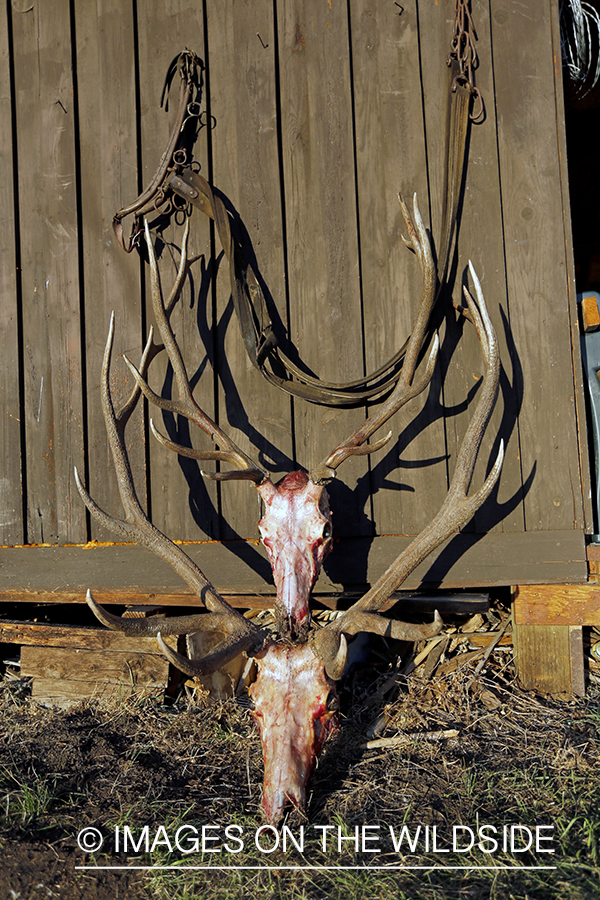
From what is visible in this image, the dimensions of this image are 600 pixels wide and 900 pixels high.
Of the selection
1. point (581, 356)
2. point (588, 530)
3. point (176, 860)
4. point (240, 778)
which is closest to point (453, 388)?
point (581, 356)

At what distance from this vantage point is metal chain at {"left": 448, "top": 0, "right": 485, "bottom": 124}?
3.45 m

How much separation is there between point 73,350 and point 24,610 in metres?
1.86

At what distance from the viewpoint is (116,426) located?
310 centimetres

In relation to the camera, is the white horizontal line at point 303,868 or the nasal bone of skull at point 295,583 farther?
the nasal bone of skull at point 295,583

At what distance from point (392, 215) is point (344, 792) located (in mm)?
2853

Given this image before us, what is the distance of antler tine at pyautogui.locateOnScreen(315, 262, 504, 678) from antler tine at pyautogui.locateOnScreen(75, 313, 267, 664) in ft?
1.09

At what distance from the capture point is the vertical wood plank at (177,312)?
12.1 feet

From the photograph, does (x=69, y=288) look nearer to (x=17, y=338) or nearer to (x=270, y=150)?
(x=17, y=338)

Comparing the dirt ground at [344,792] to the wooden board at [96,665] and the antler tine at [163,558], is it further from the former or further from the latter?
the antler tine at [163,558]

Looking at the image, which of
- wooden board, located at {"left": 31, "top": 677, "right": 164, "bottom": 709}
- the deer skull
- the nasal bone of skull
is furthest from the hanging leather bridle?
wooden board, located at {"left": 31, "top": 677, "right": 164, "bottom": 709}

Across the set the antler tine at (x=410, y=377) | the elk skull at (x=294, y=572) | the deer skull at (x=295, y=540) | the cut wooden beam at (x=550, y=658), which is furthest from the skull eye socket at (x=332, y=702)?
the cut wooden beam at (x=550, y=658)

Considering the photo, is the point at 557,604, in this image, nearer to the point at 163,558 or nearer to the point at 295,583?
the point at 295,583

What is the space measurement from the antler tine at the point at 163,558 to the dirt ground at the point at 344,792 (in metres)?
0.62

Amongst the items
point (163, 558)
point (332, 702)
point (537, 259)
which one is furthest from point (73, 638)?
point (537, 259)
